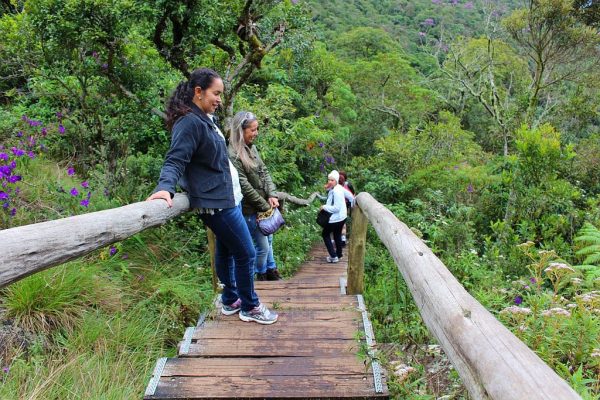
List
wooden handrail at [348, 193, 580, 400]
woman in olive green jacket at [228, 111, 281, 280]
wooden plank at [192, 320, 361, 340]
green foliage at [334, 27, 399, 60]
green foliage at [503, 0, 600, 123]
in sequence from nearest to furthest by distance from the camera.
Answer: wooden handrail at [348, 193, 580, 400] < wooden plank at [192, 320, 361, 340] < woman in olive green jacket at [228, 111, 281, 280] < green foliage at [503, 0, 600, 123] < green foliage at [334, 27, 399, 60]

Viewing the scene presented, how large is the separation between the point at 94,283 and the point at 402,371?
2.38 m

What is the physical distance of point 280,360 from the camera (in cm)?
287

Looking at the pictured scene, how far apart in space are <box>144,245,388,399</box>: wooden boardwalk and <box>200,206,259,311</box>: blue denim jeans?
20 centimetres

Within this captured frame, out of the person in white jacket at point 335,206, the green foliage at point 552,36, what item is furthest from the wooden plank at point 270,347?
the green foliage at point 552,36

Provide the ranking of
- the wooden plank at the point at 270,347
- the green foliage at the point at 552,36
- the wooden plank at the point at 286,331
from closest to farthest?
the wooden plank at the point at 270,347 → the wooden plank at the point at 286,331 → the green foliage at the point at 552,36

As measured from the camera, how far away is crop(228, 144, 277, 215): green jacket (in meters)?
→ 3.95

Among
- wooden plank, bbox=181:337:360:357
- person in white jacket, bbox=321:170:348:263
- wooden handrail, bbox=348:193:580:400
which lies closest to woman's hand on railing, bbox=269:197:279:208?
wooden plank, bbox=181:337:360:357

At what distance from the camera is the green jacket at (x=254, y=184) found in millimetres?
3947

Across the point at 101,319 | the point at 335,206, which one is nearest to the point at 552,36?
the point at 335,206

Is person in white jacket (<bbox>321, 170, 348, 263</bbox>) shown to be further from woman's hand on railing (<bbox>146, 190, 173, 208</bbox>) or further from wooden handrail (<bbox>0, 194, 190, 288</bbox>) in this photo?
wooden handrail (<bbox>0, 194, 190, 288</bbox>)

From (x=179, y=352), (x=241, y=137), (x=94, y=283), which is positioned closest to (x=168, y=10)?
(x=241, y=137)

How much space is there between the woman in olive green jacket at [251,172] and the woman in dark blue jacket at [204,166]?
2.48 feet

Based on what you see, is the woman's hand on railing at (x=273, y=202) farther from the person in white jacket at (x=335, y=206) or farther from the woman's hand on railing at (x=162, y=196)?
the person in white jacket at (x=335, y=206)

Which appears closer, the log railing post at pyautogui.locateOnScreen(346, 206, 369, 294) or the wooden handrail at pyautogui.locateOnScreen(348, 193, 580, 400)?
the wooden handrail at pyautogui.locateOnScreen(348, 193, 580, 400)
